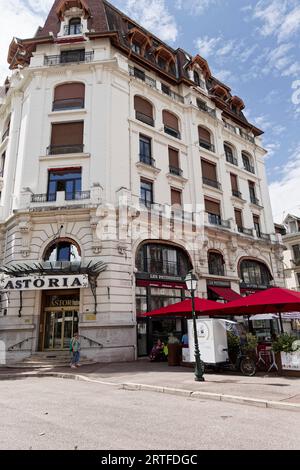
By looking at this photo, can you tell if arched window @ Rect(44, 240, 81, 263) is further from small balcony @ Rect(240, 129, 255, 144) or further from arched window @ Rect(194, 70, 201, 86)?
small balcony @ Rect(240, 129, 255, 144)

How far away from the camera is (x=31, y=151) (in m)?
18.9

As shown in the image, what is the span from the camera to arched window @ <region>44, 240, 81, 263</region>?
17203 mm

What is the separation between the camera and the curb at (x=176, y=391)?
685cm

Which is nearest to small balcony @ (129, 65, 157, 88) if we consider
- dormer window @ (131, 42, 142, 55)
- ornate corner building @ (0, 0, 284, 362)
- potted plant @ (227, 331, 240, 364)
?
ornate corner building @ (0, 0, 284, 362)

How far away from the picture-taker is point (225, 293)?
2070 centimetres

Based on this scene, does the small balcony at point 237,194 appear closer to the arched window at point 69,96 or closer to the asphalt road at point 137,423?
the arched window at point 69,96

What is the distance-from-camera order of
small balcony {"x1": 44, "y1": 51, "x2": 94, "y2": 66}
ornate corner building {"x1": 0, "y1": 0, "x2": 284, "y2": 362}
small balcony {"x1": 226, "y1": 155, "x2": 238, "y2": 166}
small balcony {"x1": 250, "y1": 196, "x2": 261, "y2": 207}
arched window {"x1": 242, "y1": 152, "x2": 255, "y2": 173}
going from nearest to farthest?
1. ornate corner building {"x1": 0, "y1": 0, "x2": 284, "y2": 362}
2. small balcony {"x1": 44, "y1": 51, "x2": 94, "y2": 66}
3. small balcony {"x1": 226, "y1": 155, "x2": 238, "y2": 166}
4. small balcony {"x1": 250, "y1": 196, "x2": 261, "y2": 207}
5. arched window {"x1": 242, "y1": 152, "x2": 255, "y2": 173}

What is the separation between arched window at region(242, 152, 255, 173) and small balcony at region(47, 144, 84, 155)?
16.3m

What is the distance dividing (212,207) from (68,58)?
14261 millimetres

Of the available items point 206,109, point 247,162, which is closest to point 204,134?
point 206,109

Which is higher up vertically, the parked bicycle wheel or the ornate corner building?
the ornate corner building
